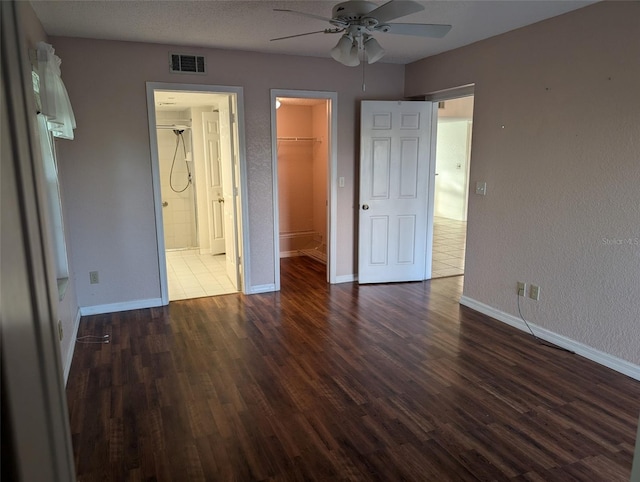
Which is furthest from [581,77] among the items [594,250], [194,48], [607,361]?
[194,48]

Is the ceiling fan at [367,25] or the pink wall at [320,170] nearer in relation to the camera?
the ceiling fan at [367,25]

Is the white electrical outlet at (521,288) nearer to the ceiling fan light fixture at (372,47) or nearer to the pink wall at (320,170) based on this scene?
the ceiling fan light fixture at (372,47)

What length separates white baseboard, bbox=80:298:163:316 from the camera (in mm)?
4227

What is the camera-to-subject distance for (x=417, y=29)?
2918 mm

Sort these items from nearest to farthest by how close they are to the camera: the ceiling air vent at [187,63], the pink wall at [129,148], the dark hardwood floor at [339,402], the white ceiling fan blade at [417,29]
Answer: the dark hardwood floor at [339,402] < the white ceiling fan blade at [417,29] < the pink wall at [129,148] < the ceiling air vent at [187,63]

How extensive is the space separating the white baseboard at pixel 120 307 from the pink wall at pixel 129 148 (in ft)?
0.11

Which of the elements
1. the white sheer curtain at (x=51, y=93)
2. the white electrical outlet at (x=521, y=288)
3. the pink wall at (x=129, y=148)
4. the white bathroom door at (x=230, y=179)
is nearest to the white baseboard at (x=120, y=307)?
the pink wall at (x=129, y=148)

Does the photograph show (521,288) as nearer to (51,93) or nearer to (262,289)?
(262,289)

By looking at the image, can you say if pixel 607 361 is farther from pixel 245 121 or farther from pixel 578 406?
pixel 245 121

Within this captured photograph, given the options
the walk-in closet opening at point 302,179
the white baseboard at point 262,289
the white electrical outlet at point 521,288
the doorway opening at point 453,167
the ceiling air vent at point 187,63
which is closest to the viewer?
the white electrical outlet at point 521,288

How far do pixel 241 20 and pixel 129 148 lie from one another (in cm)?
160

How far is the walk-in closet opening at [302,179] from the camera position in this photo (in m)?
6.45

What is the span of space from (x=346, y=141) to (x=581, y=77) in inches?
94.8

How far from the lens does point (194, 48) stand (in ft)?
13.8
